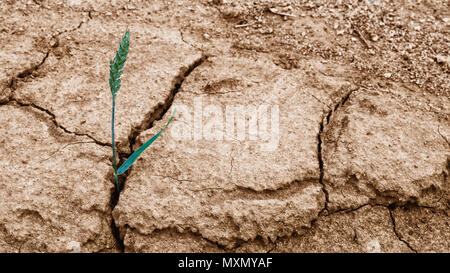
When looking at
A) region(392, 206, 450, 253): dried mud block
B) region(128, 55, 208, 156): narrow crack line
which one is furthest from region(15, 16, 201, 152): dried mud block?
region(392, 206, 450, 253): dried mud block

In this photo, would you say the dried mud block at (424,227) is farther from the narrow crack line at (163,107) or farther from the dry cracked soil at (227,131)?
the narrow crack line at (163,107)

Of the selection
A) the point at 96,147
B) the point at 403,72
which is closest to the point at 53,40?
the point at 96,147

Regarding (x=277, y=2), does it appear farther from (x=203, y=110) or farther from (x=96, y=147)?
(x=96, y=147)

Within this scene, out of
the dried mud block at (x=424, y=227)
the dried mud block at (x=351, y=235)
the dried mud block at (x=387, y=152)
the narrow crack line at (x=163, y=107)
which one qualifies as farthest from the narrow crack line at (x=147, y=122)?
the dried mud block at (x=424, y=227)

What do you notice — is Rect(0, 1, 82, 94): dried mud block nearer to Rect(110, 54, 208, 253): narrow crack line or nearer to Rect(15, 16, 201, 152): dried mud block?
Rect(15, 16, 201, 152): dried mud block

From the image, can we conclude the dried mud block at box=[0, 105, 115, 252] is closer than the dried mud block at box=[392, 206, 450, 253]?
Yes

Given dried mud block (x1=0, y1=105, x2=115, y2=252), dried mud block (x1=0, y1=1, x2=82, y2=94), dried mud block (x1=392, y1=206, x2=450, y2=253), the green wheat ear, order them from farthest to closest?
dried mud block (x1=0, y1=1, x2=82, y2=94), dried mud block (x1=392, y1=206, x2=450, y2=253), dried mud block (x1=0, y1=105, x2=115, y2=252), the green wheat ear
